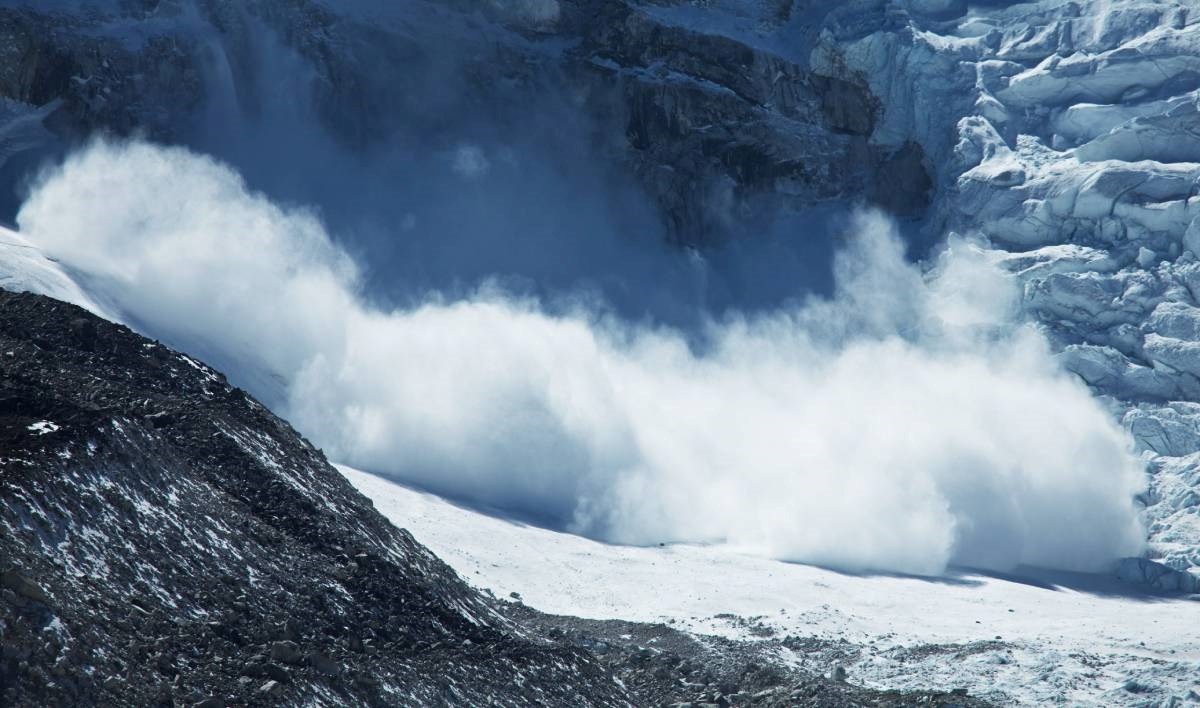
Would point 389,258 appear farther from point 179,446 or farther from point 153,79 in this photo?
point 179,446

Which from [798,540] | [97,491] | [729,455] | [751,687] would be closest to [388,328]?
Result: [729,455]

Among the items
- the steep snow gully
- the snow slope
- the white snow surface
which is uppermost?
the steep snow gully

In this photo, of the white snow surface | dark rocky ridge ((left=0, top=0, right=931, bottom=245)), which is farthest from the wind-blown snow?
dark rocky ridge ((left=0, top=0, right=931, bottom=245))

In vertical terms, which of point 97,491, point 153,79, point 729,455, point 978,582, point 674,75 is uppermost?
point 674,75

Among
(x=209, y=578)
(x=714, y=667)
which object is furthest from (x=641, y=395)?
(x=209, y=578)

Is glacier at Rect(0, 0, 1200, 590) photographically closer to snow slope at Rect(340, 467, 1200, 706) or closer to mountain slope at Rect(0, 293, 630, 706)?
snow slope at Rect(340, 467, 1200, 706)

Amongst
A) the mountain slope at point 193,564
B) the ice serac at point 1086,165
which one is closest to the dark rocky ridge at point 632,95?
the ice serac at point 1086,165

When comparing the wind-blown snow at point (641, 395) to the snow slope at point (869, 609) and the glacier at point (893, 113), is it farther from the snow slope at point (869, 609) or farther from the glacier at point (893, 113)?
the snow slope at point (869, 609)
